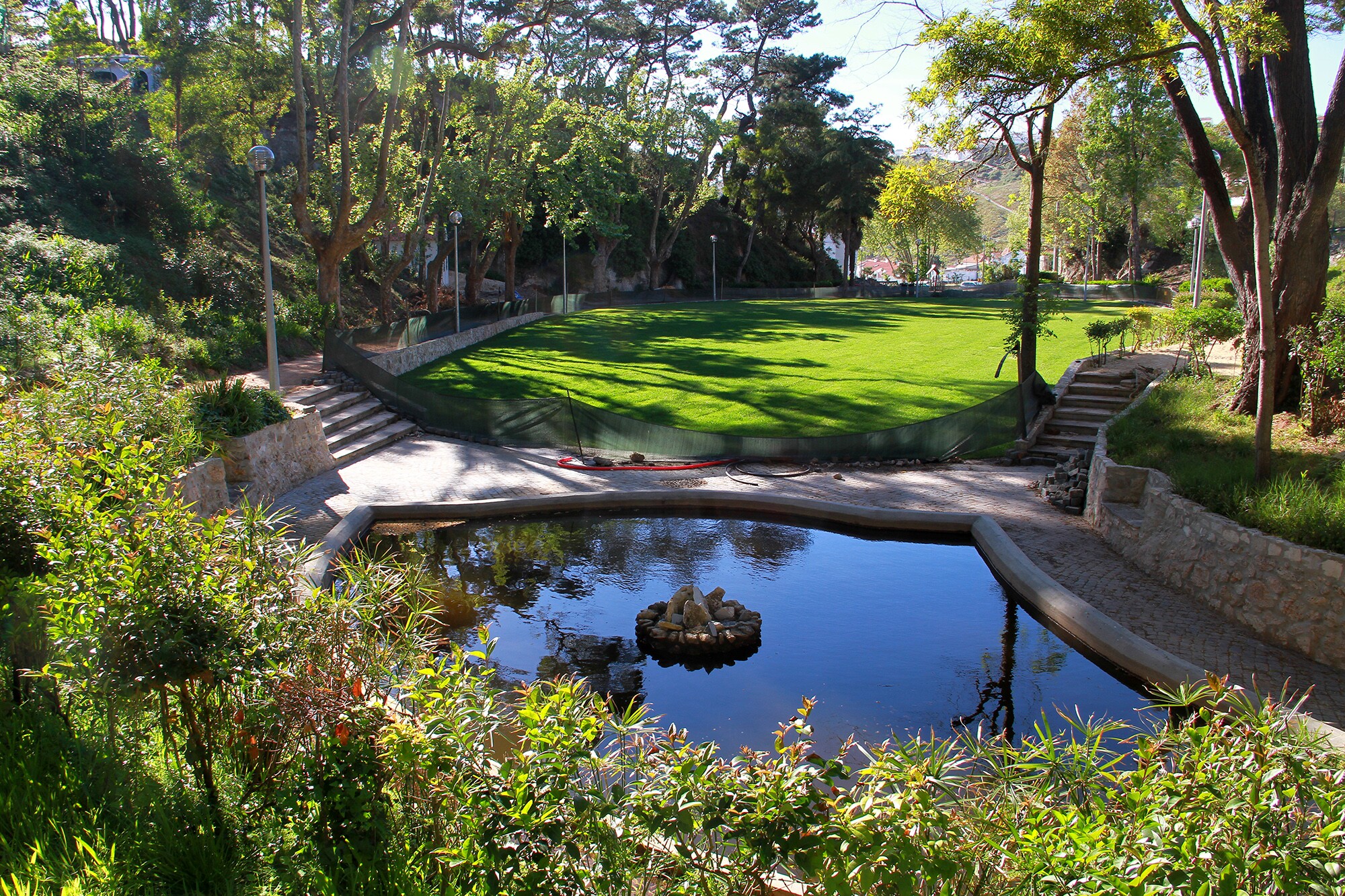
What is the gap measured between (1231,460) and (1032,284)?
A: 703 centimetres

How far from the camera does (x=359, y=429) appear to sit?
699 inches

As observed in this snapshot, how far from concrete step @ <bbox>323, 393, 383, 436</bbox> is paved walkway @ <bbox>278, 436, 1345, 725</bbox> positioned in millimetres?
1211

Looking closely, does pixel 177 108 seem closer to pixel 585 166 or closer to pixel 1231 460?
pixel 585 166

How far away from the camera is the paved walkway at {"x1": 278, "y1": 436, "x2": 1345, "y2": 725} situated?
757 centimetres

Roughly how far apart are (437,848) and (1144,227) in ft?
261

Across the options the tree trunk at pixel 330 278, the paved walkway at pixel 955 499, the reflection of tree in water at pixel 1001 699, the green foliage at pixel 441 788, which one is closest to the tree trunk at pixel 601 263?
the tree trunk at pixel 330 278

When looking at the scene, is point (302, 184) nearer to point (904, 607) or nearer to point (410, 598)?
point (410, 598)

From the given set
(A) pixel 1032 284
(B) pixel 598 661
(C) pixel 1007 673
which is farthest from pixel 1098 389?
(B) pixel 598 661

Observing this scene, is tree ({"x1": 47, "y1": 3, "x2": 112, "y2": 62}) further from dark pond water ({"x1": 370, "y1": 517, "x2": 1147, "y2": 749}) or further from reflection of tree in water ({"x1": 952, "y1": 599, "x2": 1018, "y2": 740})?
reflection of tree in water ({"x1": 952, "y1": 599, "x2": 1018, "y2": 740})

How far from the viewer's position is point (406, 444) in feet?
58.5

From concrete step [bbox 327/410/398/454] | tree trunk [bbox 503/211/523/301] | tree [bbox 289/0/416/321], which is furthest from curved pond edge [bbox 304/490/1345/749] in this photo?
tree trunk [bbox 503/211/523/301]

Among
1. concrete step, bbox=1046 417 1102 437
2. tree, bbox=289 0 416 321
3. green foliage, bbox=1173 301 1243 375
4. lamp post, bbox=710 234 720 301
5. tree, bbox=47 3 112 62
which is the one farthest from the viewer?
lamp post, bbox=710 234 720 301

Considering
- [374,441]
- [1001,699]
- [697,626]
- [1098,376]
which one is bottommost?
[1001,699]

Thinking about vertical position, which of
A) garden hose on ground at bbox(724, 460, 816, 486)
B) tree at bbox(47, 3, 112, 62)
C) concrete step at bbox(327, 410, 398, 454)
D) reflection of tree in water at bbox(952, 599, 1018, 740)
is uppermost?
tree at bbox(47, 3, 112, 62)
